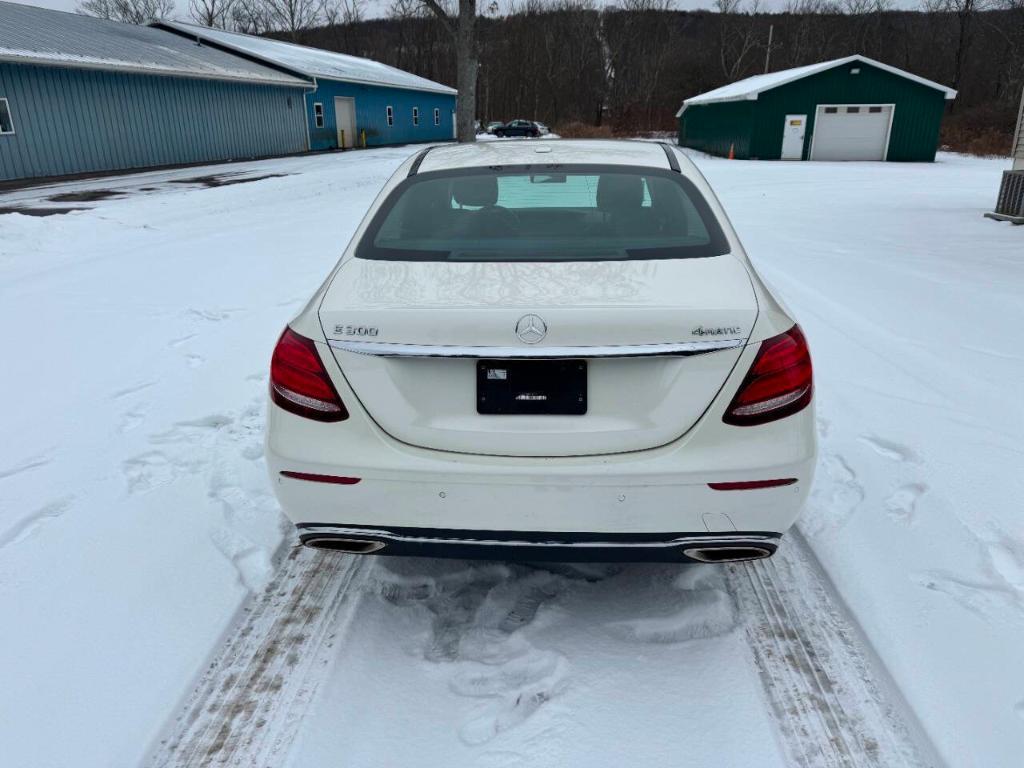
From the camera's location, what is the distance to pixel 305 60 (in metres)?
35.5

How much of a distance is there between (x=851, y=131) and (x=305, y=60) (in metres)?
25.0

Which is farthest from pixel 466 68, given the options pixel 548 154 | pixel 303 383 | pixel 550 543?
pixel 550 543

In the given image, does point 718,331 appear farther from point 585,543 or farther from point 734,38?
point 734,38

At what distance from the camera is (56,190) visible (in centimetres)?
1680

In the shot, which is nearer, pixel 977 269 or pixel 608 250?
pixel 608 250

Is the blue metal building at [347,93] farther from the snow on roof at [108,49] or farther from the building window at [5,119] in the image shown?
the building window at [5,119]

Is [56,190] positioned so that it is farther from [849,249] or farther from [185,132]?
[849,249]

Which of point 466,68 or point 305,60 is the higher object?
point 305,60

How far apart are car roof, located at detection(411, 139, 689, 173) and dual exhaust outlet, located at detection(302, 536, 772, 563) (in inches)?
69.7

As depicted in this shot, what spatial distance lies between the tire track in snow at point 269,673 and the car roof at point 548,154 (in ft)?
6.13

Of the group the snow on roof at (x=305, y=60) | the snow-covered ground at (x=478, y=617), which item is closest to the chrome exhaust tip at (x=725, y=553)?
the snow-covered ground at (x=478, y=617)

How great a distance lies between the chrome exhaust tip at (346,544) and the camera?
2408mm

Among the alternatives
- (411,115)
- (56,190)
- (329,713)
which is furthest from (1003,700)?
(411,115)

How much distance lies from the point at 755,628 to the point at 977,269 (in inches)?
313
